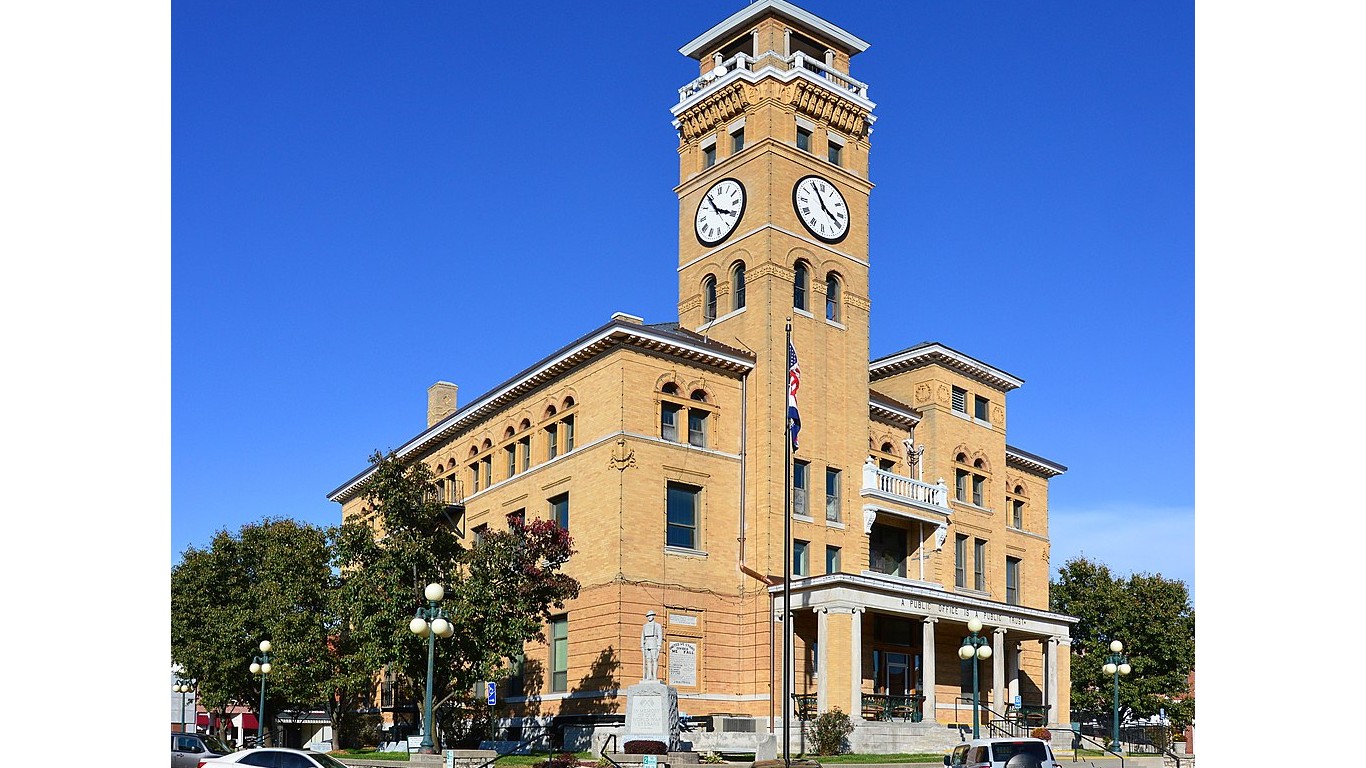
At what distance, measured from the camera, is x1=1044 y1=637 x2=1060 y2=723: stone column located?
51.5m

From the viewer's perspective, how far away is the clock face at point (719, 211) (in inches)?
1983

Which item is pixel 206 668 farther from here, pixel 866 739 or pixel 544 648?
pixel 866 739

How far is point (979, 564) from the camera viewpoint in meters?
55.7

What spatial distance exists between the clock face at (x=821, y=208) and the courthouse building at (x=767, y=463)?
0.30 feet

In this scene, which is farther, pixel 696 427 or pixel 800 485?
pixel 696 427

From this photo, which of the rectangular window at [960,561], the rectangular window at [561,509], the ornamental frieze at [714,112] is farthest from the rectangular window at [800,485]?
the ornamental frieze at [714,112]

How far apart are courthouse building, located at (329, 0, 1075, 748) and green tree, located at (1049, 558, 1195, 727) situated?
6117 mm

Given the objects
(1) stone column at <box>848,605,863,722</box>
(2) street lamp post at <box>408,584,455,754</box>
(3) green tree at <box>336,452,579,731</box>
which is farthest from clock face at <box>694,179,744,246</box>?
(2) street lamp post at <box>408,584,455,754</box>

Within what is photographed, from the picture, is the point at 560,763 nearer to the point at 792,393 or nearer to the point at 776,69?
the point at 792,393

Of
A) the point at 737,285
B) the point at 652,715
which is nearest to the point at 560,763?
the point at 652,715

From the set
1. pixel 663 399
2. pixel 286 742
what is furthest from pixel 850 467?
pixel 286 742

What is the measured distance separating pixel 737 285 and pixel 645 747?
2038cm

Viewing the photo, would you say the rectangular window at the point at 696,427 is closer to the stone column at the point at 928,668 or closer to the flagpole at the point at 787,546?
the flagpole at the point at 787,546

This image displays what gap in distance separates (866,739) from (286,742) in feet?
96.7
